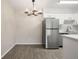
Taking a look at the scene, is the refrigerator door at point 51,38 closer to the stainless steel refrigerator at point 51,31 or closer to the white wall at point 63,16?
the stainless steel refrigerator at point 51,31

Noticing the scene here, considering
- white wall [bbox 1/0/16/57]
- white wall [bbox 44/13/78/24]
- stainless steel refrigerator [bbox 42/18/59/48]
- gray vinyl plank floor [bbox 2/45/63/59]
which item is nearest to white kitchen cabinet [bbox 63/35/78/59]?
gray vinyl plank floor [bbox 2/45/63/59]

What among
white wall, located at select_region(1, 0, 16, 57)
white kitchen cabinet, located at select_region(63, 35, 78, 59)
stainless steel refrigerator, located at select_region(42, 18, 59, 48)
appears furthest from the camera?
stainless steel refrigerator, located at select_region(42, 18, 59, 48)

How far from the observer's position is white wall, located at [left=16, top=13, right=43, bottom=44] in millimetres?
8984

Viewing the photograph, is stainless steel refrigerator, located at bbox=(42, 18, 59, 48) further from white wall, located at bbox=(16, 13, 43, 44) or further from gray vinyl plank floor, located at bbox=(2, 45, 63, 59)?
white wall, located at bbox=(16, 13, 43, 44)

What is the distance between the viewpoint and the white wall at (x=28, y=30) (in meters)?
8.98

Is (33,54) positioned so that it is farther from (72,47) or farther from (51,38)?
(72,47)

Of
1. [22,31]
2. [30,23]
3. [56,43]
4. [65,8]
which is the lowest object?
[56,43]

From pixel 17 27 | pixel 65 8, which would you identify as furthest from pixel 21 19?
pixel 65 8

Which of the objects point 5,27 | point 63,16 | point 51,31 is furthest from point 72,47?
point 63,16

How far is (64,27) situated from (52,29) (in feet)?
3.28

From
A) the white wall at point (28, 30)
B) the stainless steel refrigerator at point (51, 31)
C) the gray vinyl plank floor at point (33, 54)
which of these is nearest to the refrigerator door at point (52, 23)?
the stainless steel refrigerator at point (51, 31)

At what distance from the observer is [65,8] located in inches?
339

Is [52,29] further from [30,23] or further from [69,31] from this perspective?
[30,23]

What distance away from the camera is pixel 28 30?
9.03 m
